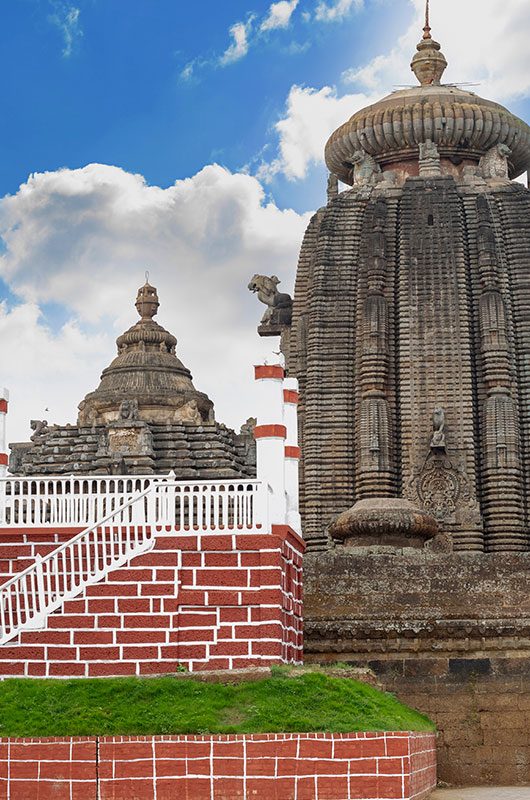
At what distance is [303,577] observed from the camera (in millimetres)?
25531

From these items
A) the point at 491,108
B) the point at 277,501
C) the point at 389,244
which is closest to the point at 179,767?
the point at 277,501

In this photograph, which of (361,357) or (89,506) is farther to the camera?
(361,357)

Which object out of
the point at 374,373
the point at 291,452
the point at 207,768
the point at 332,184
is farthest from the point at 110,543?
the point at 332,184

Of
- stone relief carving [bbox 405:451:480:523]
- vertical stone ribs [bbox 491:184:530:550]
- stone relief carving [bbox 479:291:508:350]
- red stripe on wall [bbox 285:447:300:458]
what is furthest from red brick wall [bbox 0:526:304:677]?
stone relief carving [bbox 479:291:508:350]

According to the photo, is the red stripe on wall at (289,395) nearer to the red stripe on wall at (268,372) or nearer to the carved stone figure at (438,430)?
the red stripe on wall at (268,372)

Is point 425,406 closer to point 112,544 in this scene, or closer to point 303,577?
point 303,577

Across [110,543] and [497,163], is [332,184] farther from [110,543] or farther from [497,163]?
[110,543]

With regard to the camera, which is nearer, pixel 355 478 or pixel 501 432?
pixel 501 432

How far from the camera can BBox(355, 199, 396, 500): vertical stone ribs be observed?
36.2 metres

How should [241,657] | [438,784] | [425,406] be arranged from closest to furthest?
[241,657] → [438,784] → [425,406]

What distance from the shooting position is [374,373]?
1458 inches

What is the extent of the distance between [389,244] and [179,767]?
2325 cm

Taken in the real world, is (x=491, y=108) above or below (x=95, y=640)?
above

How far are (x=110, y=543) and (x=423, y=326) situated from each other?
60.0 feet
